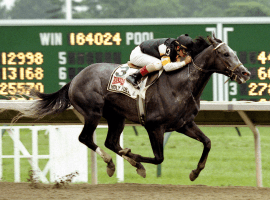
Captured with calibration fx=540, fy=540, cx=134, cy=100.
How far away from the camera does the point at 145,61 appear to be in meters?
5.12

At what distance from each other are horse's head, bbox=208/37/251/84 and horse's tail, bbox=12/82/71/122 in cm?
164

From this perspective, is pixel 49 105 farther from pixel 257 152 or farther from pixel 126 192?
pixel 257 152

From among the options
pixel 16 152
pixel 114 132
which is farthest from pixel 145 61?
pixel 16 152

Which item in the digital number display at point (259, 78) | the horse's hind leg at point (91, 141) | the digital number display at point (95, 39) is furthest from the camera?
the digital number display at point (95, 39)

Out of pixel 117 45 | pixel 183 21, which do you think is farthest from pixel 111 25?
pixel 183 21

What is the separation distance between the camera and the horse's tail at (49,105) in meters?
5.51

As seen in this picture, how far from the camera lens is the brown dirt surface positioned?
15.1 feet

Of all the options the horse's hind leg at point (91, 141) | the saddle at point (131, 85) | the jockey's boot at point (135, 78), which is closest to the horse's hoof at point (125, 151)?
the horse's hind leg at point (91, 141)

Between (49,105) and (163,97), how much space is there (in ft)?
4.32

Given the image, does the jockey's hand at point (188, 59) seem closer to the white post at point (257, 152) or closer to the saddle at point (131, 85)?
the saddle at point (131, 85)

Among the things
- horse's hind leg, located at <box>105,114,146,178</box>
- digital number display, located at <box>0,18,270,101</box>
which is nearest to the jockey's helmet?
horse's hind leg, located at <box>105,114,146,178</box>

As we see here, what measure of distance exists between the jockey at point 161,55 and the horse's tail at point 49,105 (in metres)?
0.83

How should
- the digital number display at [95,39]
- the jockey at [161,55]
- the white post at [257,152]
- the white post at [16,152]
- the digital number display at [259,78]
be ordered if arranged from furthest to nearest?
the digital number display at [95,39], the digital number display at [259,78], the white post at [16,152], the white post at [257,152], the jockey at [161,55]

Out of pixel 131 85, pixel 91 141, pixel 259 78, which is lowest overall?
pixel 91 141
